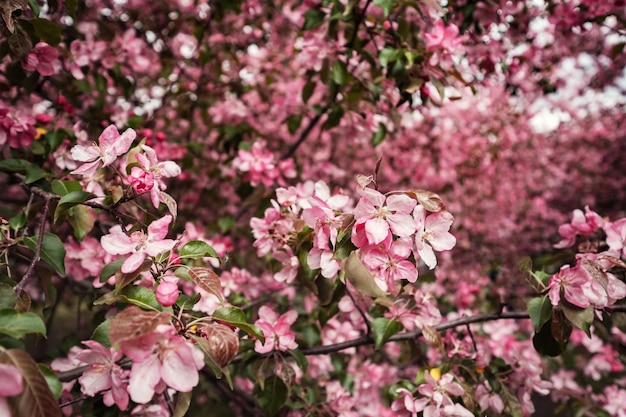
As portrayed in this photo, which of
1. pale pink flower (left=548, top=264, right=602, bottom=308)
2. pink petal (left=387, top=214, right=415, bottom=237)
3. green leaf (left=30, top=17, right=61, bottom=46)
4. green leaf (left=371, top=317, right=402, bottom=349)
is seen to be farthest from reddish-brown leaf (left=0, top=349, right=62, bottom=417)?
pale pink flower (left=548, top=264, right=602, bottom=308)

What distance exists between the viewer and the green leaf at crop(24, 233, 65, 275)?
115 centimetres

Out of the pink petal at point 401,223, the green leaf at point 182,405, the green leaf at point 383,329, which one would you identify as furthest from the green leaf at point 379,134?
the green leaf at point 182,405

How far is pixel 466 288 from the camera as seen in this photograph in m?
2.93

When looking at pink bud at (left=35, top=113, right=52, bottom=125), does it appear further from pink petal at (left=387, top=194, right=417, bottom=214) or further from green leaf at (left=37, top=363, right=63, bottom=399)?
pink petal at (left=387, top=194, right=417, bottom=214)

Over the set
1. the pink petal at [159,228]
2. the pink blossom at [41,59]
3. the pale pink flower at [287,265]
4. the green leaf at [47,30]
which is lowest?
the pale pink flower at [287,265]

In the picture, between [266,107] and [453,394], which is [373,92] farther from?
[266,107]

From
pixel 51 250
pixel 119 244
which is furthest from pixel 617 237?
pixel 51 250

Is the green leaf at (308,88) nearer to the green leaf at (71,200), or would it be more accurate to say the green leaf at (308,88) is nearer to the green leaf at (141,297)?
the green leaf at (71,200)

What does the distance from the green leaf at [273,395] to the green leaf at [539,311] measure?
832 mm

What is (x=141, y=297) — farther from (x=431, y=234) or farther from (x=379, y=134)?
(x=379, y=134)

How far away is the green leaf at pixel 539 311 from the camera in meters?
1.26

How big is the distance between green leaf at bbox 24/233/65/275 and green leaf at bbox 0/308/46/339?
1.08 ft

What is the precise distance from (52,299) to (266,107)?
3.37m

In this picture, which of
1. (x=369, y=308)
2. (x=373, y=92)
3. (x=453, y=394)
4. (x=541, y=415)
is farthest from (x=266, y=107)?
(x=541, y=415)
